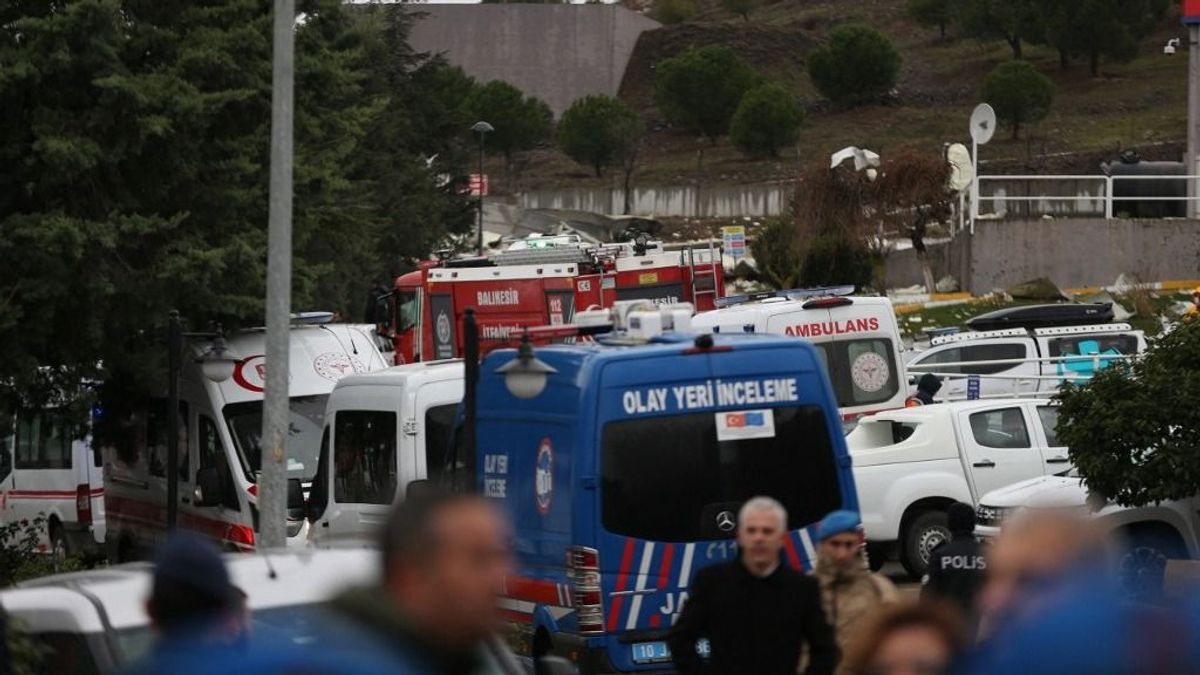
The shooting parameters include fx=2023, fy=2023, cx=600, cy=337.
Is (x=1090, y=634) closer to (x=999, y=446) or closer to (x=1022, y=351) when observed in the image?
(x=999, y=446)

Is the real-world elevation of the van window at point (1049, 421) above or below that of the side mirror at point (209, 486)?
above

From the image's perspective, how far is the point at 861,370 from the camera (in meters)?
21.5

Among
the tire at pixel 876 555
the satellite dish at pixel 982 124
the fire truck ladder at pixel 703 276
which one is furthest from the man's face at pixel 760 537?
the satellite dish at pixel 982 124

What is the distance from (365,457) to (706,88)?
243 ft

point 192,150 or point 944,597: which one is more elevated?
point 192,150

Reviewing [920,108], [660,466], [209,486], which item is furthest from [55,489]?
[920,108]

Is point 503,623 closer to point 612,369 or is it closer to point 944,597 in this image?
point 612,369

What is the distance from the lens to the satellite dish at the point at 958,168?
43281 mm

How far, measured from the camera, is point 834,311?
69.2 ft

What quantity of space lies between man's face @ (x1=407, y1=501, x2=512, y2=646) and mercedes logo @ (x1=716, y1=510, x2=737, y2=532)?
25.5ft

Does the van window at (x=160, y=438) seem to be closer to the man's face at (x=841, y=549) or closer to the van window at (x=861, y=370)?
the van window at (x=861, y=370)

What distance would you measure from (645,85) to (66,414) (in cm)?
8694

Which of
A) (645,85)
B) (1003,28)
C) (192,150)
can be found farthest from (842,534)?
(645,85)

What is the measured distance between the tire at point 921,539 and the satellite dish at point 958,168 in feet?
83.0
